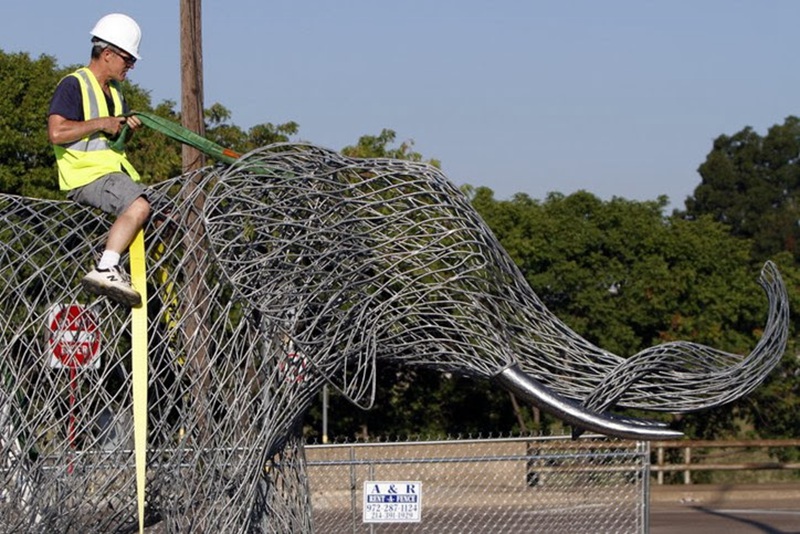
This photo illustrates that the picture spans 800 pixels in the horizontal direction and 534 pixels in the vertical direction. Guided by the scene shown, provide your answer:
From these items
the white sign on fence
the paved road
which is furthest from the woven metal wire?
the paved road

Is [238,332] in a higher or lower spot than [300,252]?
lower

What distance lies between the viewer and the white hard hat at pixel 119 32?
6.40 metres

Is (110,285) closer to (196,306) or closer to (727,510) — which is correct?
(196,306)

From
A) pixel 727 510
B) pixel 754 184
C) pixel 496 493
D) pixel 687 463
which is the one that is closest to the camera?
pixel 496 493

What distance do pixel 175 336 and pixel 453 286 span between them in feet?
4.33

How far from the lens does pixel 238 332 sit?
628 cm

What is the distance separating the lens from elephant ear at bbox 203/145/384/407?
20.3 ft

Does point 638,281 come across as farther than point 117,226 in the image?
Yes

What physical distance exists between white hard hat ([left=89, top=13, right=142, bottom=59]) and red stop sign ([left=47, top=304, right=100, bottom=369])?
126 centimetres

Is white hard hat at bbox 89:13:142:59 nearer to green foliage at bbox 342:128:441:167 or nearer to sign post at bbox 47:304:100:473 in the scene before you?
sign post at bbox 47:304:100:473

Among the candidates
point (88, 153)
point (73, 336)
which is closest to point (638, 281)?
point (88, 153)

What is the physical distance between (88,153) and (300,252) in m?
1.13

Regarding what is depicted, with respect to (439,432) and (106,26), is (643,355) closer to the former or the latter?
(106,26)

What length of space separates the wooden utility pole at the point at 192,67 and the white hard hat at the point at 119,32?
455cm
